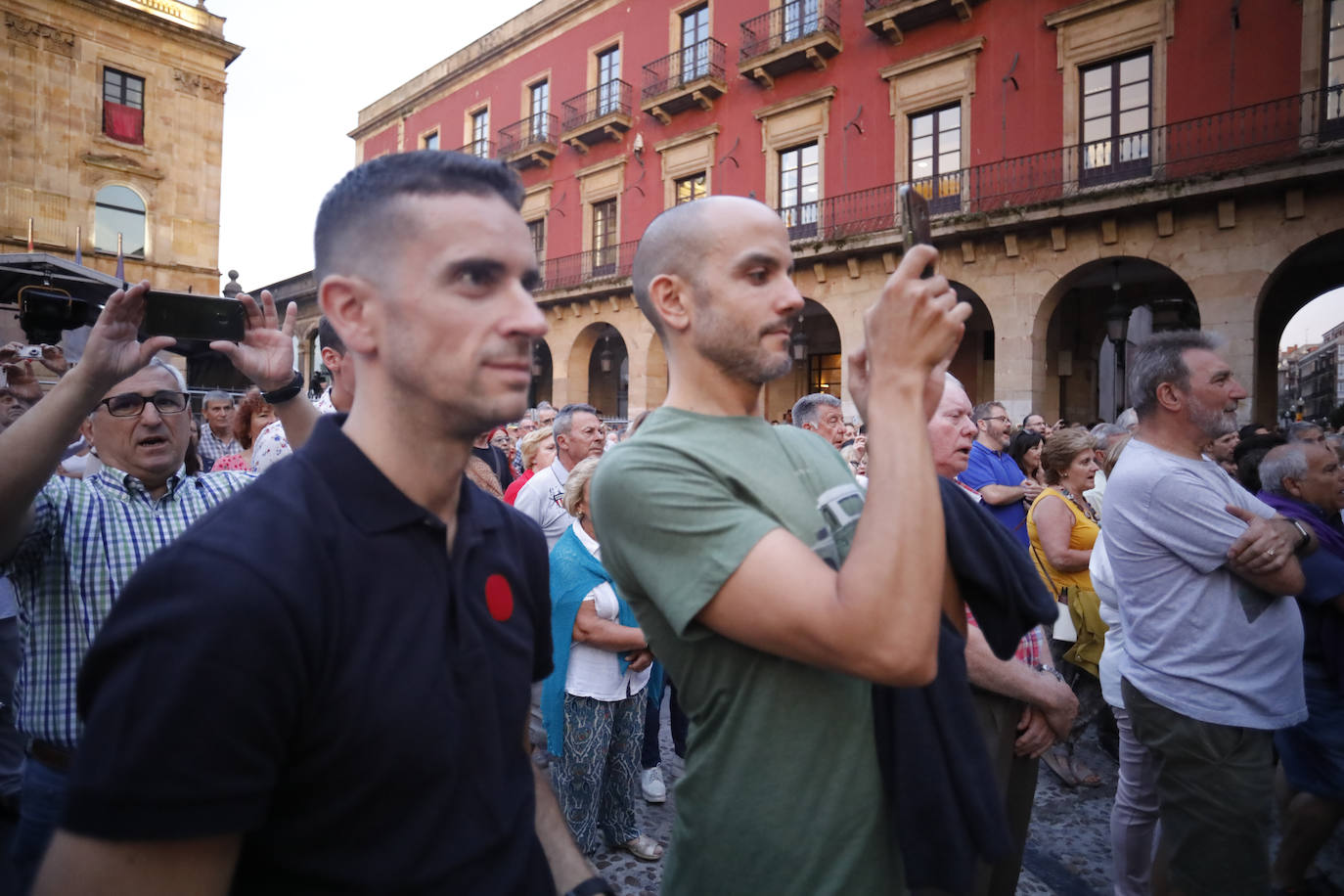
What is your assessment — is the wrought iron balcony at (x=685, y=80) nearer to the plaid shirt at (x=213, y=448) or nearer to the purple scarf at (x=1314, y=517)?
the plaid shirt at (x=213, y=448)

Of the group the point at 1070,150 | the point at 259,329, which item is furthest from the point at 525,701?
the point at 1070,150

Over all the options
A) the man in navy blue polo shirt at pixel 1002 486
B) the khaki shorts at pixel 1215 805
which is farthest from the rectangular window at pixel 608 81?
the khaki shorts at pixel 1215 805

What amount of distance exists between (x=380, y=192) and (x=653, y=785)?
158 inches

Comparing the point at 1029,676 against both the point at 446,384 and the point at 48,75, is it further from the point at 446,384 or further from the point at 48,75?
the point at 48,75

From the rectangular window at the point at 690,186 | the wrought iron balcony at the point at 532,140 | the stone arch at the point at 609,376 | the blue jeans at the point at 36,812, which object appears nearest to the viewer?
the blue jeans at the point at 36,812

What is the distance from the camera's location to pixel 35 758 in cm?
195

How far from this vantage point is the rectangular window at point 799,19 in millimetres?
15109

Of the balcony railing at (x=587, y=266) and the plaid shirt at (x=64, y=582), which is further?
the balcony railing at (x=587, y=266)

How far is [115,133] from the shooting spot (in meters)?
23.3

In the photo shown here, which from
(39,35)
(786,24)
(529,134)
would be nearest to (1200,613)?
(786,24)

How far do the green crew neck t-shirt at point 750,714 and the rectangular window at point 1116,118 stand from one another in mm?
13467

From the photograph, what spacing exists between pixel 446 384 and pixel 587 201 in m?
19.8

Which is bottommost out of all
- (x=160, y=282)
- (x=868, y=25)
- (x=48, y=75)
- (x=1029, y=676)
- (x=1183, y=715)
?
(x=1183, y=715)

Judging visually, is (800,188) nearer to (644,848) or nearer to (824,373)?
(824,373)
